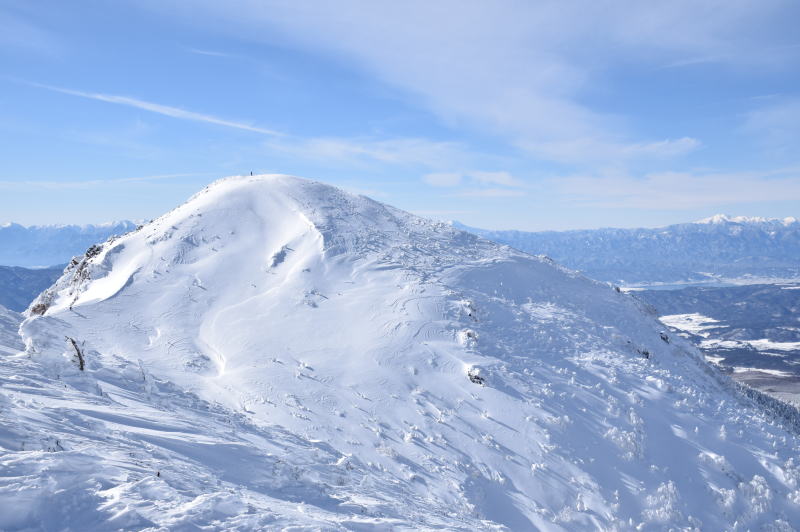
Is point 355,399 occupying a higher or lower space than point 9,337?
lower

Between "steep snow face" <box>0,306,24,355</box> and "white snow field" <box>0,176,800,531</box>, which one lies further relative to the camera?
"steep snow face" <box>0,306,24,355</box>

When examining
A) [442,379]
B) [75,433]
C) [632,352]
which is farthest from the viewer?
[632,352]

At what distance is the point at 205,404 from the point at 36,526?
11.4 m

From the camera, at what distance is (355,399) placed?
842 inches

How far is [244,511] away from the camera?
26.3ft

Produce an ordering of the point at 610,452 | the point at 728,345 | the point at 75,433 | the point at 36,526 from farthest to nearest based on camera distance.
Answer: the point at 728,345 → the point at 610,452 → the point at 75,433 → the point at 36,526

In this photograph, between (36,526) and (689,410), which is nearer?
(36,526)

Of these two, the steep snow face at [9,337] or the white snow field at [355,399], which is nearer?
the white snow field at [355,399]

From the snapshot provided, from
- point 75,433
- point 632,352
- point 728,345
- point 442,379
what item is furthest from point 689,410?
point 728,345

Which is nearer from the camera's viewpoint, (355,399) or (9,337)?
(9,337)

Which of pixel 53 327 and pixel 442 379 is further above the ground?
pixel 53 327

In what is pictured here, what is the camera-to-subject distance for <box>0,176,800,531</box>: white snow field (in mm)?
9414

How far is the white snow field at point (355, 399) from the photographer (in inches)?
371

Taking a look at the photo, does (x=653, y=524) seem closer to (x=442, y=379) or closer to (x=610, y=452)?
(x=610, y=452)
